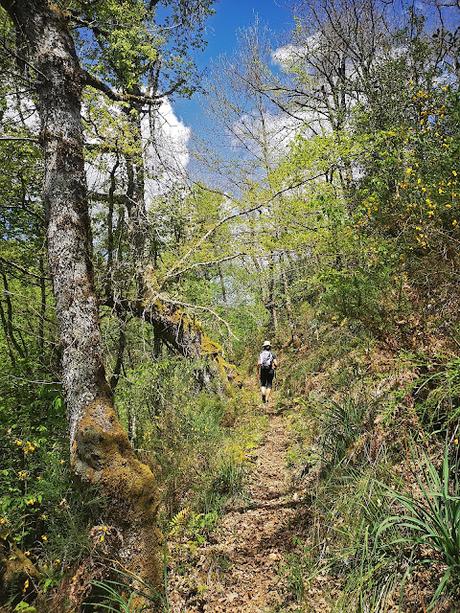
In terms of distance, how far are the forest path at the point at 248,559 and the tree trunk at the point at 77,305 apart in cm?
79

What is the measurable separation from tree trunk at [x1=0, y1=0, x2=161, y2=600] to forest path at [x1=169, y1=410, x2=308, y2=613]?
0.79 metres

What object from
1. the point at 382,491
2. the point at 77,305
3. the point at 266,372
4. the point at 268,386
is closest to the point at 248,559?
the point at 382,491

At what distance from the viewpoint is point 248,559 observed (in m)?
3.99

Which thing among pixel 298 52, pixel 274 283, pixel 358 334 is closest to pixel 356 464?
pixel 358 334

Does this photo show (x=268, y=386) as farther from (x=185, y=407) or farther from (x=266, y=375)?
(x=185, y=407)

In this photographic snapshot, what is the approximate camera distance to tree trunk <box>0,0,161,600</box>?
3172 millimetres

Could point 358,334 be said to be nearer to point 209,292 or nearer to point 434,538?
point 434,538

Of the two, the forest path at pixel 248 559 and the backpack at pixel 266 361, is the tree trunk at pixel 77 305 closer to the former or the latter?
the forest path at pixel 248 559

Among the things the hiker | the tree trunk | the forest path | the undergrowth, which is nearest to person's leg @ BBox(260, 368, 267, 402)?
the hiker

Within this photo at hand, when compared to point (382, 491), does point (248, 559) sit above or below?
below

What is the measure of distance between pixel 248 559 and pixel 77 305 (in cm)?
320

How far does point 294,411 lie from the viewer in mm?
8148

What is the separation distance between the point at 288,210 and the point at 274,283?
5288 millimetres

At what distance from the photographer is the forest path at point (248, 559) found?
3521mm
